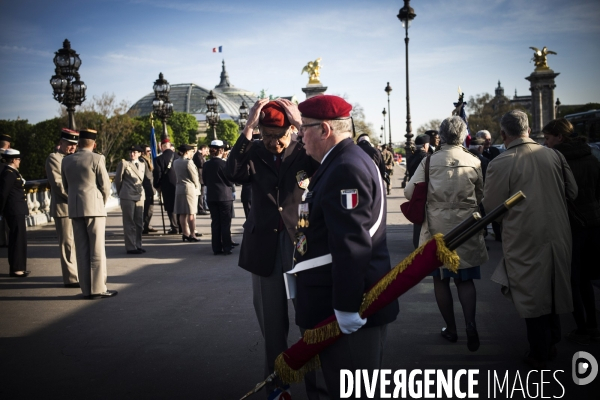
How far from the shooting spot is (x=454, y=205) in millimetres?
5168

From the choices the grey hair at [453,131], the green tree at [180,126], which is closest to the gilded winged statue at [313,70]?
the grey hair at [453,131]

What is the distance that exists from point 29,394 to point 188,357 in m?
1.34

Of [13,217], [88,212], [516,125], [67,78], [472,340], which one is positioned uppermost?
[67,78]

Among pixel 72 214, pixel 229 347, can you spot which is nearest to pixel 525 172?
pixel 229 347

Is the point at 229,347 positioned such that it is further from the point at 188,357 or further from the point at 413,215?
the point at 413,215

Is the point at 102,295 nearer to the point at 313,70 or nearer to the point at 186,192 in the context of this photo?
the point at 186,192

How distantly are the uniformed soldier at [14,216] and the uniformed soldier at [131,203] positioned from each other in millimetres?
2101

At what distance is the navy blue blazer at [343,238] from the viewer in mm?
2713

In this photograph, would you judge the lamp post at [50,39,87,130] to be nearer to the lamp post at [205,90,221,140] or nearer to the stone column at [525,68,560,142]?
the lamp post at [205,90,221,140]

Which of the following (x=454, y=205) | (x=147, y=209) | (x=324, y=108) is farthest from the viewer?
(x=147, y=209)

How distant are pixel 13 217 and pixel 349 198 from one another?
8.24 meters

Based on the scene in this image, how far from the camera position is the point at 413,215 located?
533 centimetres

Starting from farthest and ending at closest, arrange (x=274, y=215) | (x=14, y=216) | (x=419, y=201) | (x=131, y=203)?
(x=131, y=203) < (x=14, y=216) < (x=419, y=201) < (x=274, y=215)

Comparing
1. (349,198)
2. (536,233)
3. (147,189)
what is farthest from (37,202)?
(349,198)
